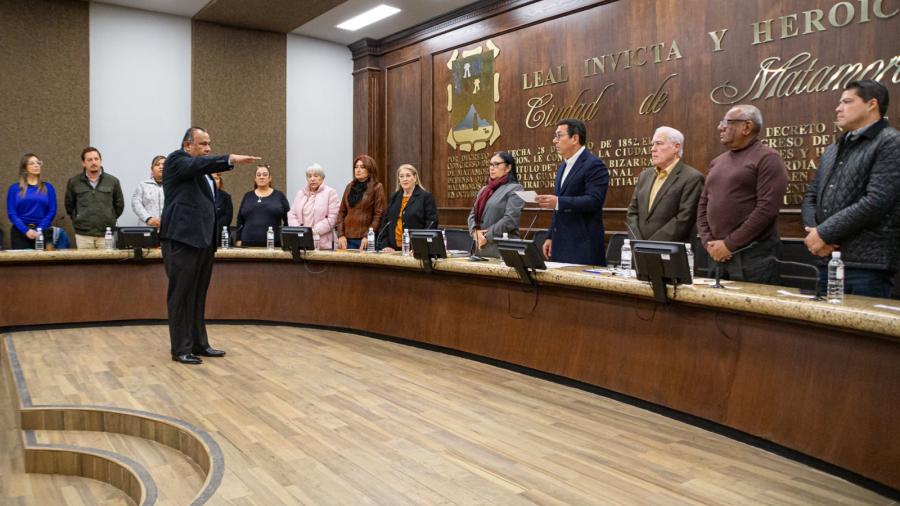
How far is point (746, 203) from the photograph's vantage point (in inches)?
119

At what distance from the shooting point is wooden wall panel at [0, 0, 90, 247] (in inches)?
242

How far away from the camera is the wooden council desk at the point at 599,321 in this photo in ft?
7.28

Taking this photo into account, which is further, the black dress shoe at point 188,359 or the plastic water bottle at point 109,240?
the plastic water bottle at point 109,240

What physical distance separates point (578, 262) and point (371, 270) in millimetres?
1559

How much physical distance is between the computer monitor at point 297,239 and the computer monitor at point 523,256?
1830mm

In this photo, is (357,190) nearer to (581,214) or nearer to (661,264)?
(581,214)

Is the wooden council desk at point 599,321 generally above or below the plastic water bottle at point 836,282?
below

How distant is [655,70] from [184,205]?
333 centimetres

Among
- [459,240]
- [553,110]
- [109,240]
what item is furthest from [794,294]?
[109,240]

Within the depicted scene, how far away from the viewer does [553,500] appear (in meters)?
2.03

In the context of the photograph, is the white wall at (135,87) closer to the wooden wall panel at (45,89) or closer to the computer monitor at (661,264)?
the wooden wall panel at (45,89)

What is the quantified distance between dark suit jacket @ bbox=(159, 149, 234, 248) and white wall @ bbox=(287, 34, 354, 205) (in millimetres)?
3944

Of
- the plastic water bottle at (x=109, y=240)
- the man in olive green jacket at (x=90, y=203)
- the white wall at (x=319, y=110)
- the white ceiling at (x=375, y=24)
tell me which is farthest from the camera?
the white wall at (x=319, y=110)

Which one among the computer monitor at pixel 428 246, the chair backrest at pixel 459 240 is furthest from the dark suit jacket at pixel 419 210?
the computer monitor at pixel 428 246
